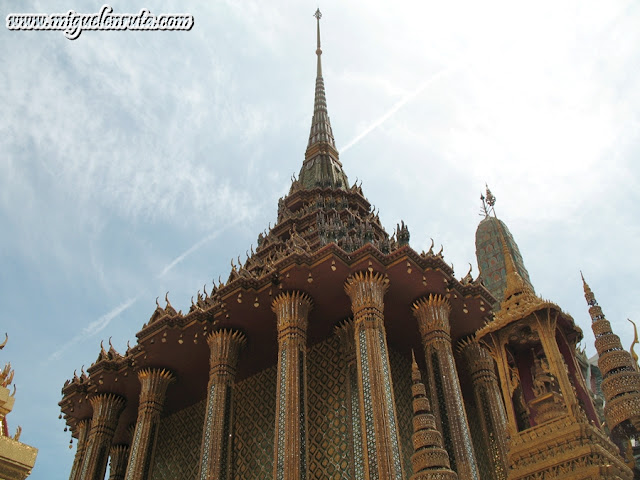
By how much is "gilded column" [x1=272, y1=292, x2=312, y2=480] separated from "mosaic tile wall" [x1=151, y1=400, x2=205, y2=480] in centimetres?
601

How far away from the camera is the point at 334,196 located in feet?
73.7

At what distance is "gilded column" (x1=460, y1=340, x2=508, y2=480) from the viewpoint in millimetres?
14211

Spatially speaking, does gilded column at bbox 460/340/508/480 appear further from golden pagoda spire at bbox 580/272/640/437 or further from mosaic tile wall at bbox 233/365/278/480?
golden pagoda spire at bbox 580/272/640/437

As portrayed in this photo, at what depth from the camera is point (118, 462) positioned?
19984 mm

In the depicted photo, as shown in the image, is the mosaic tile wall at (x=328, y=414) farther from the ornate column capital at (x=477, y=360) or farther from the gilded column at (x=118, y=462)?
the gilded column at (x=118, y=462)

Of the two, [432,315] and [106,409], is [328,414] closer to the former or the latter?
[432,315]

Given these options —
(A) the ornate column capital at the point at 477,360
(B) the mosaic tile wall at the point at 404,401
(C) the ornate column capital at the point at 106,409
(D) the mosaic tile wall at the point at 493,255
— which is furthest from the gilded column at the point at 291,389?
(D) the mosaic tile wall at the point at 493,255

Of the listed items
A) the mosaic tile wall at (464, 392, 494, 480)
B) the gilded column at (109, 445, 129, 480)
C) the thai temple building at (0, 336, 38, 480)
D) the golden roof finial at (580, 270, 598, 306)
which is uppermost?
the gilded column at (109, 445, 129, 480)

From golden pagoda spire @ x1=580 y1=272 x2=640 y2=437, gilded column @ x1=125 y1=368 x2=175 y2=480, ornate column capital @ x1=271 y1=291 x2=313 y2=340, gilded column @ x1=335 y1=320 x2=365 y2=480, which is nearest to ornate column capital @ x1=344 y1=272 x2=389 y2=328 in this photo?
ornate column capital @ x1=271 y1=291 x2=313 y2=340

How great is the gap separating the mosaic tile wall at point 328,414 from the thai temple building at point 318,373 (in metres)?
0.04

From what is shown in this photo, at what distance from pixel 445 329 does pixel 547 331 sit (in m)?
7.85

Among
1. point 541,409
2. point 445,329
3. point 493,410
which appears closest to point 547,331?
point 541,409

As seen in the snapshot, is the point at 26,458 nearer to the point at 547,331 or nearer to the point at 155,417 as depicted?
the point at 547,331

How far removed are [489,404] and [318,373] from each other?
4575 millimetres
